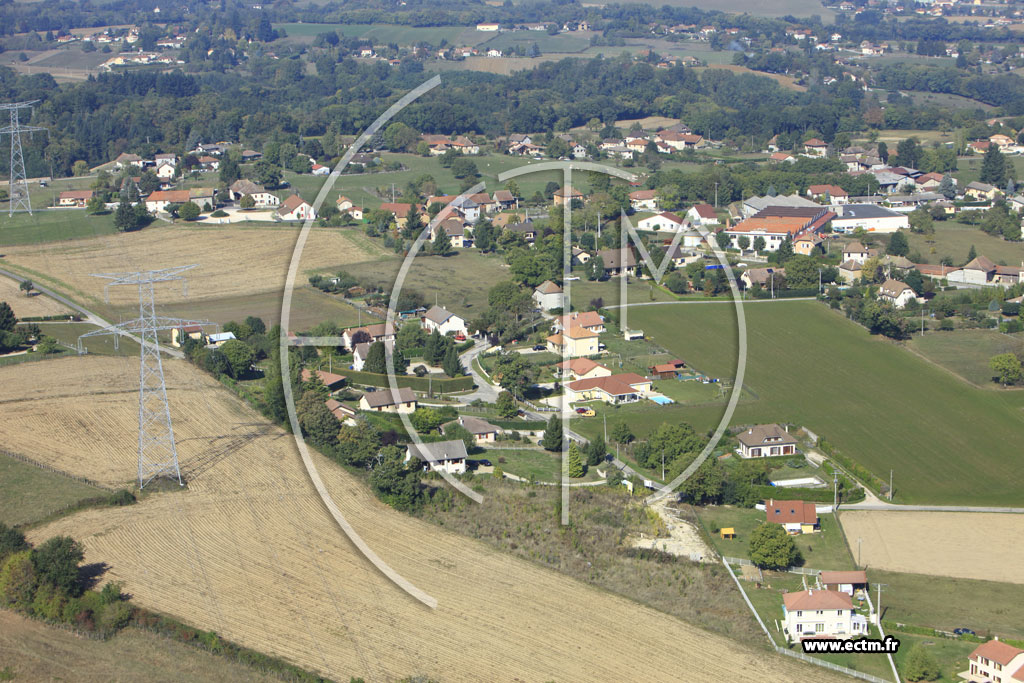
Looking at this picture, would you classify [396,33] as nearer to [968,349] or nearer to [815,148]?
[815,148]

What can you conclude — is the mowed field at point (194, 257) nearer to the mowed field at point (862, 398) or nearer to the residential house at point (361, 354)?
the residential house at point (361, 354)

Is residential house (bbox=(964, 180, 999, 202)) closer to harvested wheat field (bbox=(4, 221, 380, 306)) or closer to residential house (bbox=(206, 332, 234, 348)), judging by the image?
harvested wheat field (bbox=(4, 221, 380, 306))

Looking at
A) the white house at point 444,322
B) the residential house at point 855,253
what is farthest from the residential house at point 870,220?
the white house at point 444,322

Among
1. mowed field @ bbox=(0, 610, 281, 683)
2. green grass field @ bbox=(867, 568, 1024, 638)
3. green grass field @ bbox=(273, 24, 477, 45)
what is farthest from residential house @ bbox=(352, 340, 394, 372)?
green grass field @ bbox=(273, 24, 477, 45)

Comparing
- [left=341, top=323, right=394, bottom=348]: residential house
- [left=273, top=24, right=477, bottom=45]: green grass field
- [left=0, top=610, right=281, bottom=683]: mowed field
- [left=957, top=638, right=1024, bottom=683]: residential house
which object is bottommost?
[left=341, top=323, right=394, bottom=348]: residential house

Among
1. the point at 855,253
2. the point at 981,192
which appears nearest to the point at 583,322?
the point at 855,253

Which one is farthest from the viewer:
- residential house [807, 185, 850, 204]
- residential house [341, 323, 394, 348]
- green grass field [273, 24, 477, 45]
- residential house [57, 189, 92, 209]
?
green grass field [273, 24, 477, 45]
